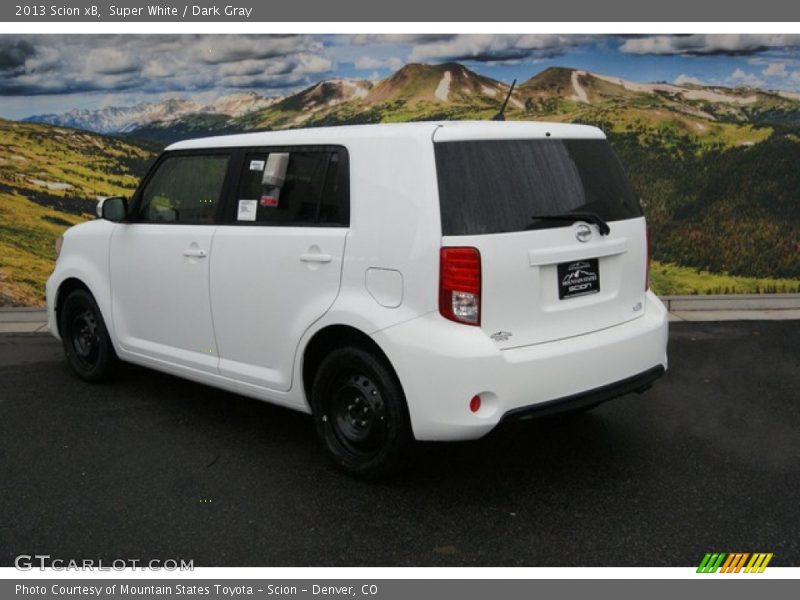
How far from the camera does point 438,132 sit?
12.5 ft

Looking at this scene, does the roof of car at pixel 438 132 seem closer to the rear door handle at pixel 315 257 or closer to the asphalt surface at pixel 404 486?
the rear door handle at pixel 315 257

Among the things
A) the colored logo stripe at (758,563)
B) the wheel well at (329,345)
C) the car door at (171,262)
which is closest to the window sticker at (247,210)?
the car door at (171,262)

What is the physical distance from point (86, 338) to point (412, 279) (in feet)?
10.8

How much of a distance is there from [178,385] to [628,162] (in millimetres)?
5732

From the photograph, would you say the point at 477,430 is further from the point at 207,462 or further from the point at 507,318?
the point at 207,462

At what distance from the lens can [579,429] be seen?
195 inches

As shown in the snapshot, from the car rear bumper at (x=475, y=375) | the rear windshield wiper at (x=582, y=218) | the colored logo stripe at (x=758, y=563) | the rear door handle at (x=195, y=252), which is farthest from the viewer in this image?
the rear door handle at (x=195, y=252)

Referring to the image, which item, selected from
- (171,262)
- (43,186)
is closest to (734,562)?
(171,262)

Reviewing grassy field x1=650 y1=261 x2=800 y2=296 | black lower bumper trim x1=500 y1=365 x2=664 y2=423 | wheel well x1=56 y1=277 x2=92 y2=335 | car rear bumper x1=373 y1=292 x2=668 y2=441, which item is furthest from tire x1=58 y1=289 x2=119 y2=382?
grassy field x1=650 y1=261 x2=800 y2=296

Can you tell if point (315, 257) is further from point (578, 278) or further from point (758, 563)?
point (758, 563)

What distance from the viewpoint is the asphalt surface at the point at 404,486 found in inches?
139

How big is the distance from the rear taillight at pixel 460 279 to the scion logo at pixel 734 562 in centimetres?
138

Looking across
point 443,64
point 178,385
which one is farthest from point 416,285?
point 443,64

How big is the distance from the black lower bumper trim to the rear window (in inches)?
31.7
